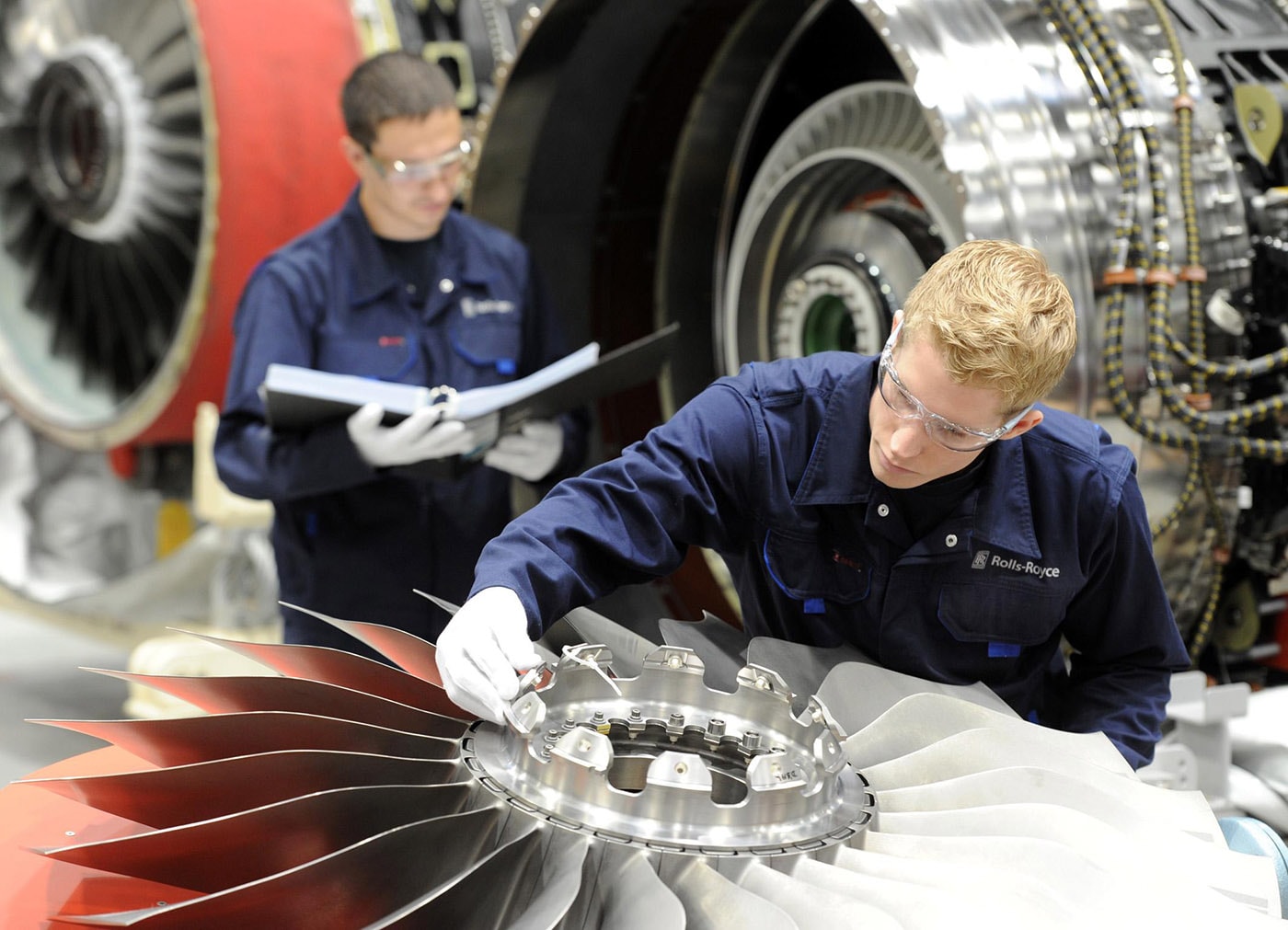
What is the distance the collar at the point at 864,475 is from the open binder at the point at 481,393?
2.11ft

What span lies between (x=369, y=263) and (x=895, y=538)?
1.43 m

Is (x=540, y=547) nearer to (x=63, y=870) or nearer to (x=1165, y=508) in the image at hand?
(x=63, y=870)

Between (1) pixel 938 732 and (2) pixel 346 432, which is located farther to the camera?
(2) pixel 346 432

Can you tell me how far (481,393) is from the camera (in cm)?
250

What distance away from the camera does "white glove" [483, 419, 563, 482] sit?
2699 mm

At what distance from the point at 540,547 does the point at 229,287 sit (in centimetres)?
263

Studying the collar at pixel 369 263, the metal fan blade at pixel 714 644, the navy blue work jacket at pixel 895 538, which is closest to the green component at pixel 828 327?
the collar at pixel 369 263

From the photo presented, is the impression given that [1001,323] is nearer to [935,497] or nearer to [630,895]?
[935,497]

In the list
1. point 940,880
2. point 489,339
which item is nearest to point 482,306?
point 489,339

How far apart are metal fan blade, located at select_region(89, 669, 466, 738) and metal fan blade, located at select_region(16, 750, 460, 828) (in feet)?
0.44

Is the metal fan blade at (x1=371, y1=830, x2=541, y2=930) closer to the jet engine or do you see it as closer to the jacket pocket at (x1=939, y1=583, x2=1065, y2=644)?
the jacket pocket at (x1=939, y1=583, x2=1065, y2=644)

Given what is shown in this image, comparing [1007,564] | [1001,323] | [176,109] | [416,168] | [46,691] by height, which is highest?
[176,109]

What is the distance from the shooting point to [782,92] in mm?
3414

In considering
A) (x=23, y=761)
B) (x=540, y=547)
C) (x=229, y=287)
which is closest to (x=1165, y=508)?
(x=540, y=547)
